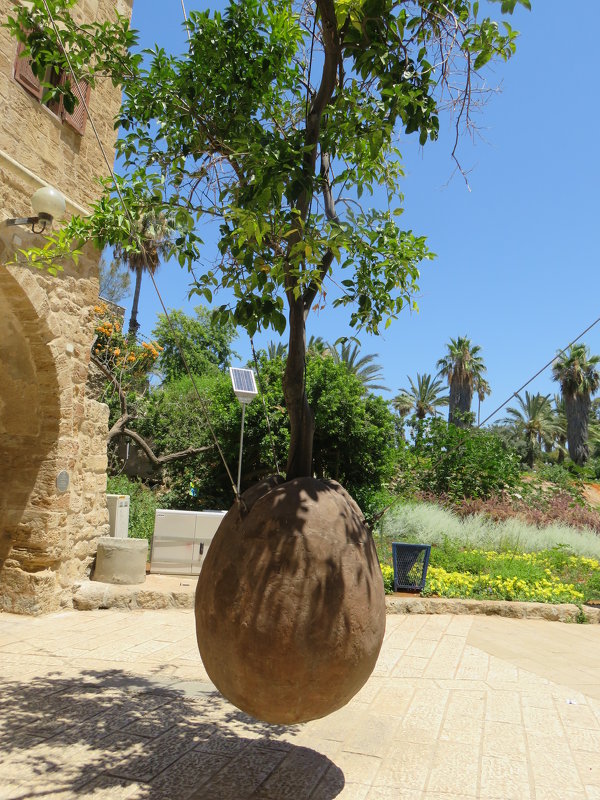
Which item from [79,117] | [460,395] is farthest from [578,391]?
[79,117]

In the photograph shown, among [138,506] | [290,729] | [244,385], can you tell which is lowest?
[290,729]

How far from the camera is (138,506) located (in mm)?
11133

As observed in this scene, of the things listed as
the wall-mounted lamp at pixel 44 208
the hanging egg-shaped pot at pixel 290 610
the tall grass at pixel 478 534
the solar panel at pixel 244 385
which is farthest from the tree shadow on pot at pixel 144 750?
the tall grass at pixel 478 534

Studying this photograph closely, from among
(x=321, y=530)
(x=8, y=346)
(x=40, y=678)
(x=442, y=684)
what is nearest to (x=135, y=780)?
(x=321, y=530)

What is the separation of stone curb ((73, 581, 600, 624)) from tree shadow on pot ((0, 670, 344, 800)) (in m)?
2.80

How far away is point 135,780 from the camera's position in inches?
126

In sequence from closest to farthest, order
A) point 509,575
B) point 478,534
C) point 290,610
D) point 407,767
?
point 290,610
point 407,767
point 509,575
point 478,534

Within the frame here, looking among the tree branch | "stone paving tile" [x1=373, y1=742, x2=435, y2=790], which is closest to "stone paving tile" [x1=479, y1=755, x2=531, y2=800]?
"stone paving tile" [x1=373, y1=742, x2=435, y2=790]

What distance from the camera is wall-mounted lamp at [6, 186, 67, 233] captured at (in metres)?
5.94

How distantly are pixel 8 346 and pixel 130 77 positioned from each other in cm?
400

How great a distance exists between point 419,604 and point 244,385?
4.65 metres

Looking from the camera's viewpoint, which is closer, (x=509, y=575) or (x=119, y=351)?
(x=509, y=575)

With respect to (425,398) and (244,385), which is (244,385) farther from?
(425,398)

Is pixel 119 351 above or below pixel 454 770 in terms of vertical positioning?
above
